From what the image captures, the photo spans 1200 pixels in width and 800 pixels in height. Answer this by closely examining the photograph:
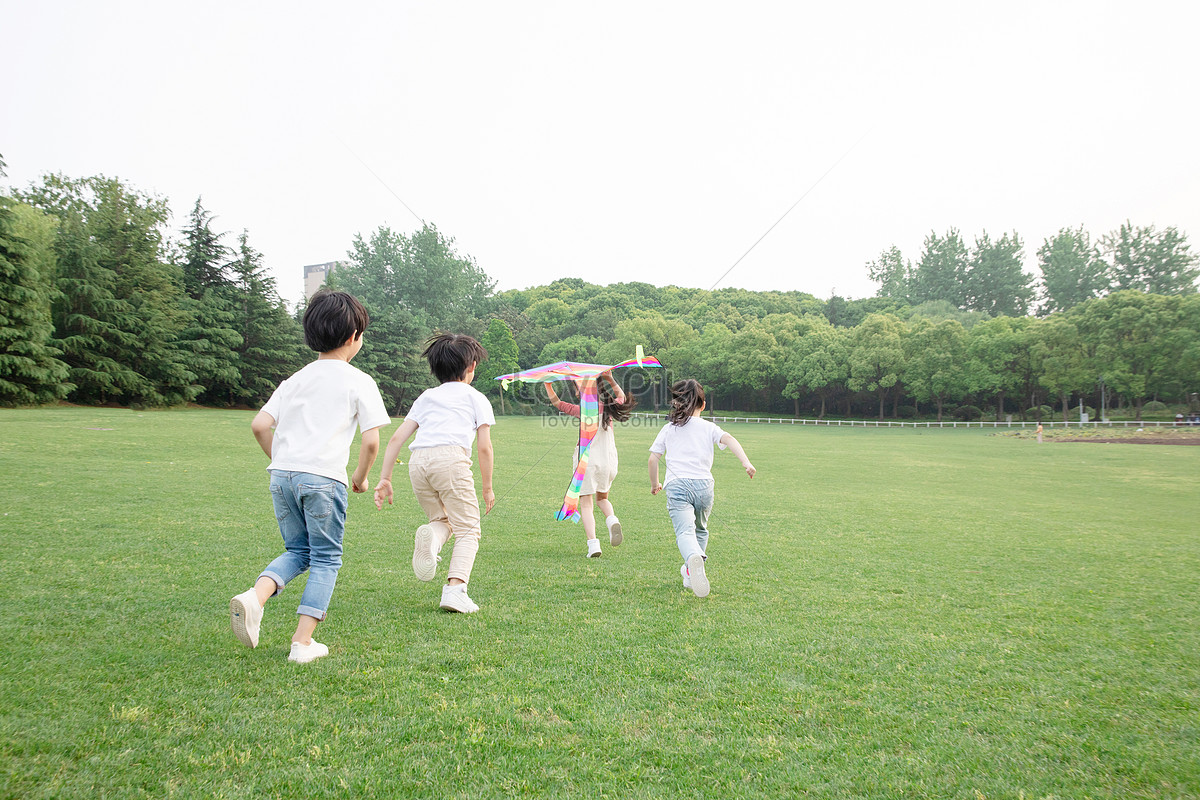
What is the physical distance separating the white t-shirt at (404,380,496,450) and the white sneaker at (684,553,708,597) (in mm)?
2037

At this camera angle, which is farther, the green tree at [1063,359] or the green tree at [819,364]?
the green tree at [819,364]

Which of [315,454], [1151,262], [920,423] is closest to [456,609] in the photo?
[315,454]

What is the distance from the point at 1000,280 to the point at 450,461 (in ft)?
388

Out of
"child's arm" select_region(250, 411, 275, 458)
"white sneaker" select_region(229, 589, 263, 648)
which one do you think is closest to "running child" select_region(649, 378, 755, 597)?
"child's arm" select_region(250, 411, 275, 458)

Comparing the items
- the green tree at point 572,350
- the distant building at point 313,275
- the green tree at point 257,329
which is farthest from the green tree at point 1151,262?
the distant building at point 313,275

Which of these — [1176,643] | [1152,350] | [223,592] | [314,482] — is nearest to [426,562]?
[314,482]

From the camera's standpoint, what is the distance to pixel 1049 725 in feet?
10.8

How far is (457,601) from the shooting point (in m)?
4.90

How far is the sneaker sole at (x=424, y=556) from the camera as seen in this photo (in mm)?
4918

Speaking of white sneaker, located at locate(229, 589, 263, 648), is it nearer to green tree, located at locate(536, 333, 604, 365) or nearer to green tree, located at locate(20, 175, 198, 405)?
green tree, located at locate(20, 175, 198, 405)

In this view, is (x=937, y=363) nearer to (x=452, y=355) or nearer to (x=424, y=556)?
(x=452, y=355)

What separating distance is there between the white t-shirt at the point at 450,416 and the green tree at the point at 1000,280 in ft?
377

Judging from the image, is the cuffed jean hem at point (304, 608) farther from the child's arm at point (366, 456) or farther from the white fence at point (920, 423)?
the white fence at point (920, 423)

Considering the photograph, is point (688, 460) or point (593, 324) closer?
point (688, 460)
